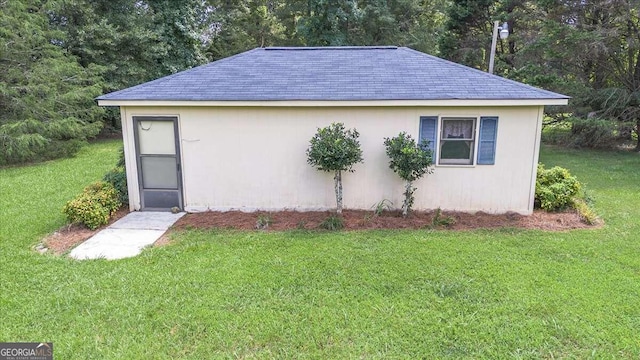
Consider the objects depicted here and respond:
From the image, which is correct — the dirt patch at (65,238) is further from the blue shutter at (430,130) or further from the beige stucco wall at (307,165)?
the blue shutter at (430,130)

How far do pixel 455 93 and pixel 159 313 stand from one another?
5661 mm

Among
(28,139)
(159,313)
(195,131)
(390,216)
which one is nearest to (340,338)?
(159,313)

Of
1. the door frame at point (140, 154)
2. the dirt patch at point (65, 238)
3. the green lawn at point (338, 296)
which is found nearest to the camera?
the green lawn at point (338, 296)

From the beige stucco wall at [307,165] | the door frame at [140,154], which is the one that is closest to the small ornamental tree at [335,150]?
the beige stucco wall at [307,165]

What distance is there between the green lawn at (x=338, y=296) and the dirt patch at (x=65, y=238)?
0.90 ft

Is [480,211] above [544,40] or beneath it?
beneath

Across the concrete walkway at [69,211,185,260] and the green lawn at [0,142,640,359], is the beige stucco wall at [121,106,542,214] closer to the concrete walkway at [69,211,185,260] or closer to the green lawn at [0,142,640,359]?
the concrete walkway at [69,211,185,260]

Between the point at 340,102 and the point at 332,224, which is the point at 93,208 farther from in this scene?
the point at 340,102

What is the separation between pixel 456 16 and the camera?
18984 mm

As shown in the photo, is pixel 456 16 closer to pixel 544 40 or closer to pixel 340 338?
pixel 544 40

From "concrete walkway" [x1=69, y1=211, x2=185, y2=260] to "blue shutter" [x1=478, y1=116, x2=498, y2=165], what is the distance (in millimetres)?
5702

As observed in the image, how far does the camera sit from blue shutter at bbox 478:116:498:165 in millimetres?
7074

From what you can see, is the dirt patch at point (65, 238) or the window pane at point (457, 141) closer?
the dirt patch at point (65, 238)

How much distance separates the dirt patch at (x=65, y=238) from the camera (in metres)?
5.89
